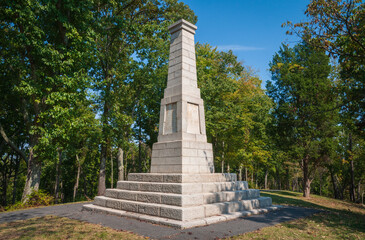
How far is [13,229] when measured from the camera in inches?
260

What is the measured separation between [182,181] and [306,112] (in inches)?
553

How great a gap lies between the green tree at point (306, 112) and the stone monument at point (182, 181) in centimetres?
1023

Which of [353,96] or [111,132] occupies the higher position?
[353,96]

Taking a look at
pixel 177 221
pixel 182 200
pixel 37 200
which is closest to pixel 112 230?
pixel 177 221

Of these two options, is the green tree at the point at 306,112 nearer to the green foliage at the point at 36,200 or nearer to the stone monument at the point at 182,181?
the stone monument at the point at 182,181

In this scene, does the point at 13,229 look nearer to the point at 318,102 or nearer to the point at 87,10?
the point at 87,10

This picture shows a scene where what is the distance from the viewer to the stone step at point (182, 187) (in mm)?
7898

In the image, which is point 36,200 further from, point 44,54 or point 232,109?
point 232,109

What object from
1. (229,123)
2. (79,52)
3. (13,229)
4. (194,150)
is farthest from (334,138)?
(13,229)

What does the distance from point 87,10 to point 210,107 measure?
13.9m

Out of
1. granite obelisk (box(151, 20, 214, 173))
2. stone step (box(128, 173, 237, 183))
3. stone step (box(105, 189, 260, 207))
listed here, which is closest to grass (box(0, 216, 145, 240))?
stone step (box(105, 189, 260, 207))

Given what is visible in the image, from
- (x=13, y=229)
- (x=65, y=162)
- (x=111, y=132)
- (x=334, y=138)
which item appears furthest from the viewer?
(x=65, y=162)

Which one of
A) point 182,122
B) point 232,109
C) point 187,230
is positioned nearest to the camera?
point 187,230

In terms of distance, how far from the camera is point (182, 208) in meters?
6.91
